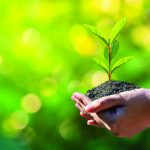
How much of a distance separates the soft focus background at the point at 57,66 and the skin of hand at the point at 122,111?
0.78m

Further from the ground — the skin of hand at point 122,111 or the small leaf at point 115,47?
the small leaf at point 115,47

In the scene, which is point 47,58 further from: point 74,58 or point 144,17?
point 144,17

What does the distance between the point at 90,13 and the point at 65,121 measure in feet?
1.87

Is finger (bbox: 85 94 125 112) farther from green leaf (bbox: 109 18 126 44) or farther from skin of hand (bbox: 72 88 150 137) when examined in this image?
green leaf (bbox: 109 18 126 44)

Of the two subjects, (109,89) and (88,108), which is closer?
(88,108)

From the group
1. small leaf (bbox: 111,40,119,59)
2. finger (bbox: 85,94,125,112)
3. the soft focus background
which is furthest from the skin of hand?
the soft focus background

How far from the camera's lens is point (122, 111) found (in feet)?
6.83

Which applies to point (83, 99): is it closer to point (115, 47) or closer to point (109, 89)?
point (109, 89)

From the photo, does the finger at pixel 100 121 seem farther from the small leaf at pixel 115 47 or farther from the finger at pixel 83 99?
the small leaf at pixel 115 47

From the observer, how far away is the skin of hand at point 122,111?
2.05m

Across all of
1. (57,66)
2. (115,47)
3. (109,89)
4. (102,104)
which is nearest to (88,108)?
(102,104)

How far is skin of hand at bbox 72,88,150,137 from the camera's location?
2.05m

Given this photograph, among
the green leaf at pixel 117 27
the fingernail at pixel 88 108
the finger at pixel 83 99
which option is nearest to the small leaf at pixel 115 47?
the green leaf at pixel 117 27

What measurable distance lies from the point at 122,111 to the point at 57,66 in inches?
37.0
